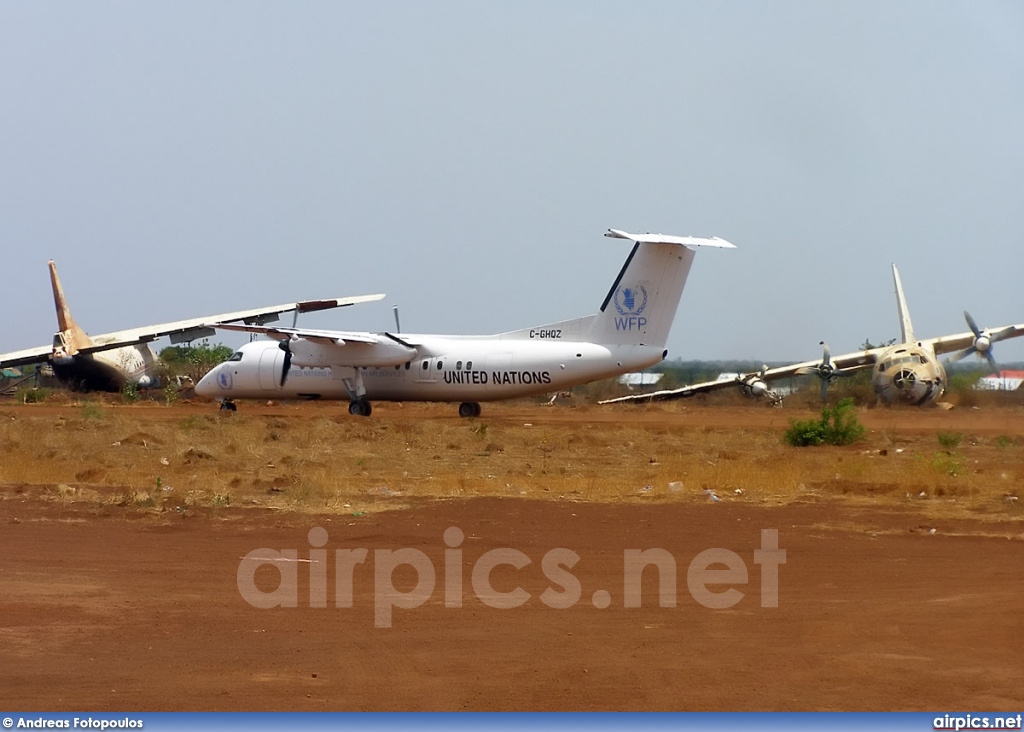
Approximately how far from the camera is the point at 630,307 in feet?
98.1

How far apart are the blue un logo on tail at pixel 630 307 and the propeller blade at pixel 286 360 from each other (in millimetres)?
9663

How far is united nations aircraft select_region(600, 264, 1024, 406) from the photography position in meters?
37.1

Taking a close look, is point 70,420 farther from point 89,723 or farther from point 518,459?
point 89,723

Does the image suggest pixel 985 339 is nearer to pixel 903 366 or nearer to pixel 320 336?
pixel 903 366

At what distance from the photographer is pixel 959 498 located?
15.9 metres

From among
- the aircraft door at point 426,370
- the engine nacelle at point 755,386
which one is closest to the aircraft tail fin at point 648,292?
the aircraft door at point 426,370

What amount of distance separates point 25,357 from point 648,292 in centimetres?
2424

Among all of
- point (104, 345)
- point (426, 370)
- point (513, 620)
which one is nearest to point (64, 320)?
point (104, 345)

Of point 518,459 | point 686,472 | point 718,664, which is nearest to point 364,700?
point 718,664

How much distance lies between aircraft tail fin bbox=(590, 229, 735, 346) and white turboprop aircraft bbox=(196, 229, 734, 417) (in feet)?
0.08

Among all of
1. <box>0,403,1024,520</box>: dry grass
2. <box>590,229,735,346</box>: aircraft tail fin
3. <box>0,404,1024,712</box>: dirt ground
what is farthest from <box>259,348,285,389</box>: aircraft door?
<box>0,404,1024,712</box>: dirt ground

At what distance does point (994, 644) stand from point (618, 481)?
10288 mm

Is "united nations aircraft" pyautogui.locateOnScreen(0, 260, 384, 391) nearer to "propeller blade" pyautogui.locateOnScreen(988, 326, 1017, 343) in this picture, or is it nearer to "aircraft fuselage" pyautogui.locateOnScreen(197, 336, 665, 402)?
"aircraft fuselage" pyautogui.locateOnScreen(197, 336, 665, 402)

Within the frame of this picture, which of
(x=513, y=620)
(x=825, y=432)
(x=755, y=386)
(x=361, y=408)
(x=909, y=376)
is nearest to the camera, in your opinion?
(x=513, y=620)
